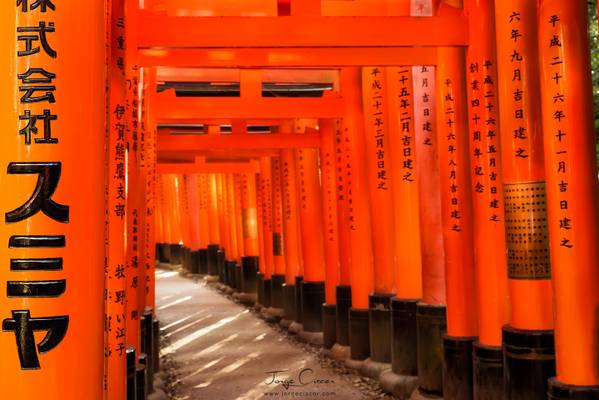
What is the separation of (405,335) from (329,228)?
295 centimetres

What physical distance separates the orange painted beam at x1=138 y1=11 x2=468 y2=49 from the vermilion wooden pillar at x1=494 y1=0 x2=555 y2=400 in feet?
2.12

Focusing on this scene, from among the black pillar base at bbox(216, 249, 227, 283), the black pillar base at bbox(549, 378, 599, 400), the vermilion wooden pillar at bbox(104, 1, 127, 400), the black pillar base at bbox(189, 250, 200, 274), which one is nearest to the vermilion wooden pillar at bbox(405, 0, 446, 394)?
the black pillar base at bbox(549, 378, 599, 400)

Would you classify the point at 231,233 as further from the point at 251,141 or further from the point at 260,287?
the point at 251,141

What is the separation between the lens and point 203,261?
2106cm

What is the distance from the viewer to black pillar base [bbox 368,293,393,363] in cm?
764

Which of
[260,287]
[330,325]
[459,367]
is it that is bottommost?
[330,325]

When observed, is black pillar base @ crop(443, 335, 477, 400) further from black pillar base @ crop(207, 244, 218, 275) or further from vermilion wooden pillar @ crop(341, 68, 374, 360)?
black pillar base @ crop(207, 244, 218, 275)

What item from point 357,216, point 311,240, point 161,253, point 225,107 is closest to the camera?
point 225,107

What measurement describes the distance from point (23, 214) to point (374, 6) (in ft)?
19.9

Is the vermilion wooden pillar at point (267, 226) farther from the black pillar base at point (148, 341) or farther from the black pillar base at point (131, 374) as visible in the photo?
the black pillar base at point (131, 374)

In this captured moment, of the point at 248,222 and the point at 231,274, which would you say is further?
the point at 231,274

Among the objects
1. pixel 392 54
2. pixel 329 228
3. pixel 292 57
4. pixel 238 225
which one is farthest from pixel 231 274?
pixel 392 54

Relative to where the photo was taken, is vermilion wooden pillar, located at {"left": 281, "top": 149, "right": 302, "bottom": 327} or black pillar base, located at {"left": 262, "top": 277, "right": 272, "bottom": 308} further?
black pillar base, located at {"left": 262, "top": 277, "right": 272, "bottom": 308}

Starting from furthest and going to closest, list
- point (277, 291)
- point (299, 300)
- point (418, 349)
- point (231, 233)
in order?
point (231, 233) < point (277, 291) < point (299, 300) < point (418, 349)
